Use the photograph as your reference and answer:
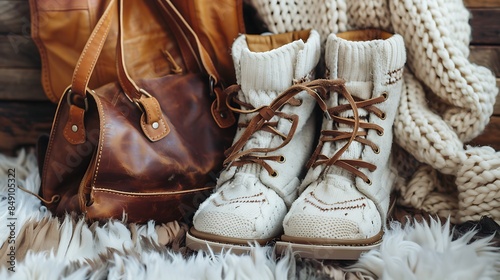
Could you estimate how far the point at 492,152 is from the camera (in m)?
0.81

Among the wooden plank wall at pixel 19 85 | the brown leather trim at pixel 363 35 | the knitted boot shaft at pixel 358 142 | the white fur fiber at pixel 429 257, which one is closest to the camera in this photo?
the white fur fiber at pixel 429 257

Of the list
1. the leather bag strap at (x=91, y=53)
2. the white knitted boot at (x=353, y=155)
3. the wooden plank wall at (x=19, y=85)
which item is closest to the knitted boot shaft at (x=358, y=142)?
the white knitted boot at (x=353, y=155)

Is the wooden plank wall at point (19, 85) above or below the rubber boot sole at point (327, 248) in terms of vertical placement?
above

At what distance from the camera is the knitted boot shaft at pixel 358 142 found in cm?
73

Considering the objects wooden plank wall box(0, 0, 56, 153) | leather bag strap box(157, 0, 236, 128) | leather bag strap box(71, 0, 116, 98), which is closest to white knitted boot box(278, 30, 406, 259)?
leather bag strap box(157, 0, 236, 128)

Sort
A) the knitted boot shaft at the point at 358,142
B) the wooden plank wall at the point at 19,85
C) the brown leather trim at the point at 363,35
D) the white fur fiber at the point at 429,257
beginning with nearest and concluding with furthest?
the white fur fiber at the point at 429,257, the knitted boot shaft at the point at 358,142, the brown leather trim at the point at 363,35, the wooden plank wall at the point at 19,85

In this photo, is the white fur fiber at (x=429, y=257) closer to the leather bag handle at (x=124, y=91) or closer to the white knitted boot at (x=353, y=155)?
the white knitted boot at (x=353, y=155)

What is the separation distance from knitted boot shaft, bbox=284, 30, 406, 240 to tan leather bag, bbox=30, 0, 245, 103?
0.21 meters

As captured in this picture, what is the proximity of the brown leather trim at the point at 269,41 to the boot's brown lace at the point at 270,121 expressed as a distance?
11 centimetres

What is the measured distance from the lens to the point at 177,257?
2.28ft

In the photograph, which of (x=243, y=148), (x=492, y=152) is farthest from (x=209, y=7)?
(x=492, y=152)

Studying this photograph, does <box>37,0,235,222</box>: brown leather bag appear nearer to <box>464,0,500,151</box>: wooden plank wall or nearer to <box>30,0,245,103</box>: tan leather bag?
<box>30,0,245,103</box>: tan leather bag

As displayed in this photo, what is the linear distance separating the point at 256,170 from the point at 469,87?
0.34 metres

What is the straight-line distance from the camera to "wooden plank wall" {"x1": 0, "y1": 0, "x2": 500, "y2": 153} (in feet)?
3.08
